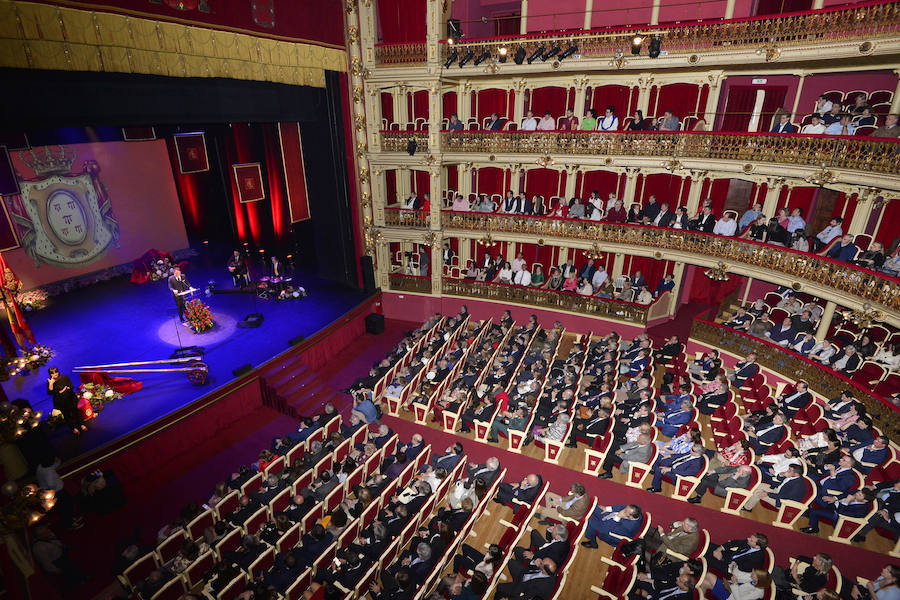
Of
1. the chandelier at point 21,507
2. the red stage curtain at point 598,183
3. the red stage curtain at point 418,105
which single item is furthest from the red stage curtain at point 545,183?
the chandelier at point 21,507

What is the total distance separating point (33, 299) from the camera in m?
14.4

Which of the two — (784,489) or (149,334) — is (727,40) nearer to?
(784,489)

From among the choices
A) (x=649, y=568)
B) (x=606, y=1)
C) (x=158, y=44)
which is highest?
(x=606, y=1)

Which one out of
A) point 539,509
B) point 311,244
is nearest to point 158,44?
point 311,244

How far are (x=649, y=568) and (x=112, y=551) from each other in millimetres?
9213

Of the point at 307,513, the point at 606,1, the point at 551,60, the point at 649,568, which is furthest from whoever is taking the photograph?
the point at 606,1

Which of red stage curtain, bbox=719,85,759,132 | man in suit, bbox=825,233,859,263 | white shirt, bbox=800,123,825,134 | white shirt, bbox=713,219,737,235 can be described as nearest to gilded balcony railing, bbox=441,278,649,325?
white shirt, bbox=713,219,737,235

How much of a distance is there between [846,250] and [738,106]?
5.98 m

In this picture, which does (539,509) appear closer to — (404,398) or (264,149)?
(404,398)

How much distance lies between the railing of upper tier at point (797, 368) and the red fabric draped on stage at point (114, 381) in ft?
47.8

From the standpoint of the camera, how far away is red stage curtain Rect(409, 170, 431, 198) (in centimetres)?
1775

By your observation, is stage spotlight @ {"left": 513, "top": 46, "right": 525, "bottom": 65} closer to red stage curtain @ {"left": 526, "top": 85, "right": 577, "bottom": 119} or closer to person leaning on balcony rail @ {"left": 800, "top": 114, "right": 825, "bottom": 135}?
red stage curtain @ {"left": 526, "top": 85, "right": 577, "bottom": 119}

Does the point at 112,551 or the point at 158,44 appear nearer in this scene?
the point at 112,551

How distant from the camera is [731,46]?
11.3m
